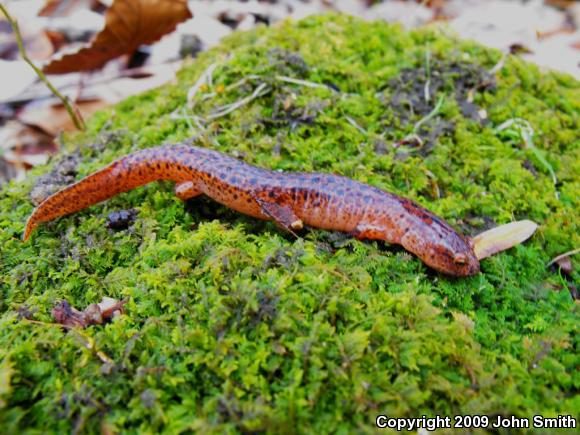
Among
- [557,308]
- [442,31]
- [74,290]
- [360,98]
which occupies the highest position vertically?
[442,31]

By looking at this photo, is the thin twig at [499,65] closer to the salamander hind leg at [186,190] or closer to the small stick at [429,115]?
the small stick at [429,115]

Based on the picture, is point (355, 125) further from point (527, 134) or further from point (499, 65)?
point (499, 65)

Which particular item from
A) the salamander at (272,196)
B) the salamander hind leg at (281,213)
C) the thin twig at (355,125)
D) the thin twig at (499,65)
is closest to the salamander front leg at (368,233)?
the salamander at (272,196)

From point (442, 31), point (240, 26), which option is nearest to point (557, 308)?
point (442, 31)

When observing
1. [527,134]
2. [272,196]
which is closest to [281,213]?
[272,196]

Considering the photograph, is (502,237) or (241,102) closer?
(502,237)

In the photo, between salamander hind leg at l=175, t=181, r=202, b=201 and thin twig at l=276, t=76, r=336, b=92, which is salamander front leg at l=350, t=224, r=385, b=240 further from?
thin twig at l=276, t=76, r=336, b=92

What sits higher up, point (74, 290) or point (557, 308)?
point (557, 308)

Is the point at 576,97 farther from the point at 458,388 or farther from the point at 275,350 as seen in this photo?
the point at 275,350
